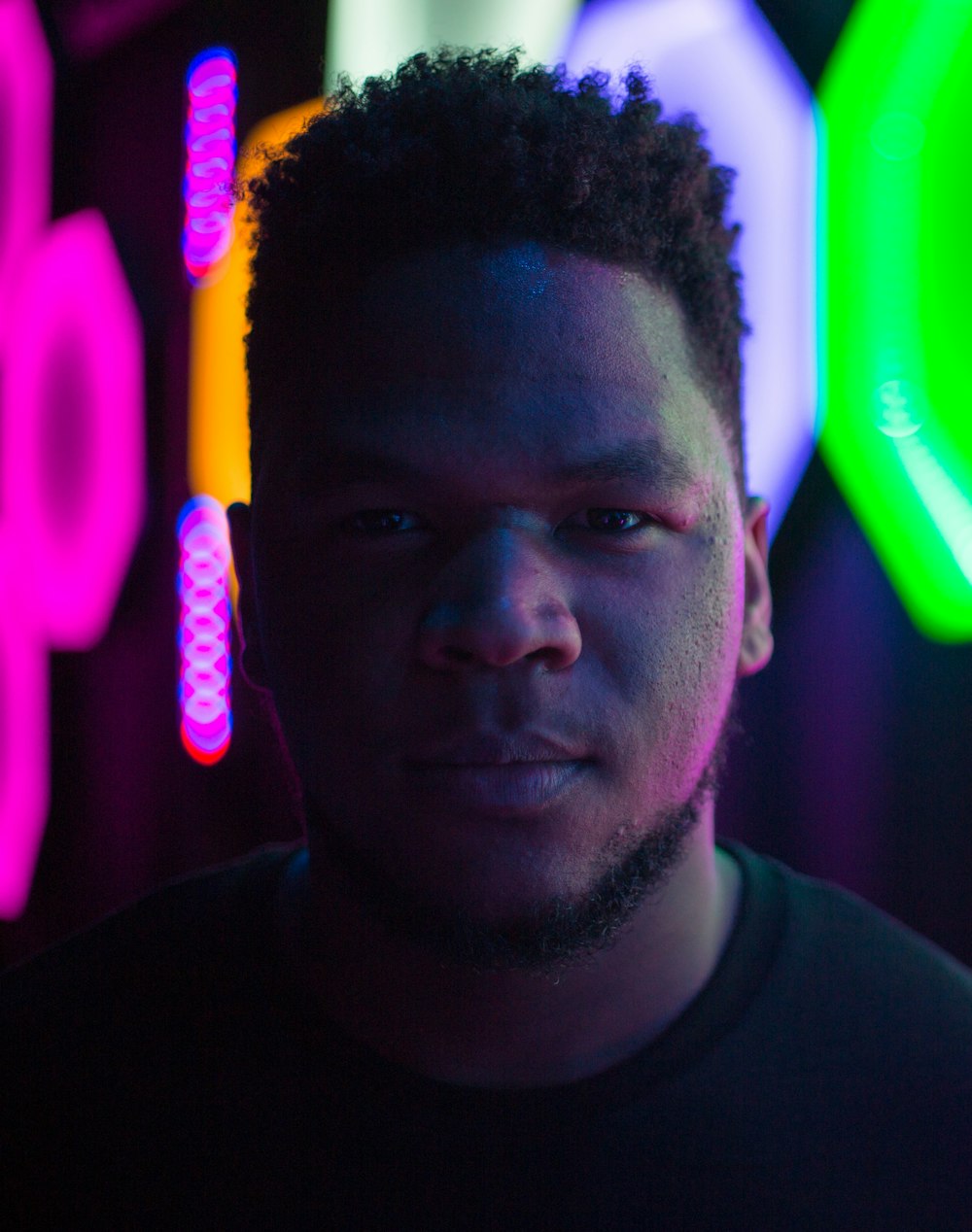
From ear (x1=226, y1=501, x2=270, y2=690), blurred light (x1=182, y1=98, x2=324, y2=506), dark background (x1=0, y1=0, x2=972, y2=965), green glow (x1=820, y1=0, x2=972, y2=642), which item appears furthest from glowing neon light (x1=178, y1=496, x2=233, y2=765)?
green glow (x1=820, y1=0, x2=972, y2=642)

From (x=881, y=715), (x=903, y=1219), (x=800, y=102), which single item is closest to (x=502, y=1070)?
(x=903, y=1219)

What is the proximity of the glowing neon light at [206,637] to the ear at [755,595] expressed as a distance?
1338mm

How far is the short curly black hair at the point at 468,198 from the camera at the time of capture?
0.90 metres

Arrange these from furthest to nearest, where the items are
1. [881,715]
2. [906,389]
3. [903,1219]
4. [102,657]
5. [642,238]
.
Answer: [102,657] → [881,715] → [906,389] → [642,238] → [903,1219]

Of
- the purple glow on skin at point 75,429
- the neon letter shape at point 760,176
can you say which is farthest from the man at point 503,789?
the purple glow on skin at point 75,429

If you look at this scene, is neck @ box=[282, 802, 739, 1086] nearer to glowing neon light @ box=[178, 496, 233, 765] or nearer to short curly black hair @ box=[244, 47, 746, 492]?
short curly black hair @ box=[244, 47, 746, 492]

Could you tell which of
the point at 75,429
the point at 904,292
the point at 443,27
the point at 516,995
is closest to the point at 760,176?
the point at 904,292

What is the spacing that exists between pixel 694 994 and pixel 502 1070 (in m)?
0.21

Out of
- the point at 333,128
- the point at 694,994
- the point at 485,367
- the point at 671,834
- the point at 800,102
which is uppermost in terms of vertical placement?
the point at 800,102

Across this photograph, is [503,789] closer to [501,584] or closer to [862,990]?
[501,584]

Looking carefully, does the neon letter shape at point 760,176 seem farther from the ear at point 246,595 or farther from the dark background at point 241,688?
the ear at point 246,595

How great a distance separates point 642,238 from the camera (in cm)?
94

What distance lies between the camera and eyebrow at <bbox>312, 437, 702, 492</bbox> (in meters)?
0.85

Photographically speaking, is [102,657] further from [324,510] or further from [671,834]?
[671,834]
